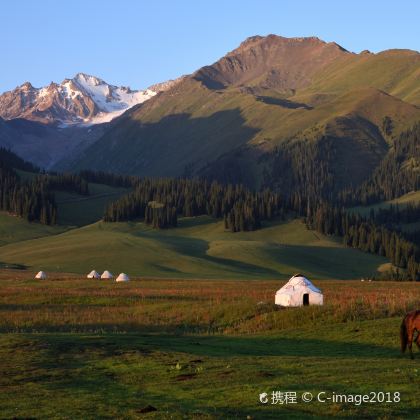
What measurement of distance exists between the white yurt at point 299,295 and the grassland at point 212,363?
7.12m

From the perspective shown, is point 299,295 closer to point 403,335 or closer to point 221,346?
point 221,346

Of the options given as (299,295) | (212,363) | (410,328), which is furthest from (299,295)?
(212,363)

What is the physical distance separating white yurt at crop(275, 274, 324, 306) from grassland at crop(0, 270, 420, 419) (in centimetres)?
712

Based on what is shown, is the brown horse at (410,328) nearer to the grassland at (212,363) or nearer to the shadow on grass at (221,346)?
the grassland at (212,363)

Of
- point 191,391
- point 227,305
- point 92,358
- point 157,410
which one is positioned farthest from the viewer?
point 227,305

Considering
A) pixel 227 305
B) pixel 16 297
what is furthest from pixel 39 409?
pixel 16 297

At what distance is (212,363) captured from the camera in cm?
3562

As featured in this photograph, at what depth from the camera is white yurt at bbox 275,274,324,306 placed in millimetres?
70938

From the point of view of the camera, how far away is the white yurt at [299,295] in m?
70.9

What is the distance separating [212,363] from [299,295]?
3679 centimetres

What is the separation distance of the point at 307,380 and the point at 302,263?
168 metres

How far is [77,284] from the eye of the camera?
345 feet

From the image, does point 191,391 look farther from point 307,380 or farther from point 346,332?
point 346,332

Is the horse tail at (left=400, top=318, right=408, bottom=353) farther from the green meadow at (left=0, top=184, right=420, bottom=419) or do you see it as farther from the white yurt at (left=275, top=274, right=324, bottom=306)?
the white yurt at (left=275, top=274, right=324, bottom=306)
